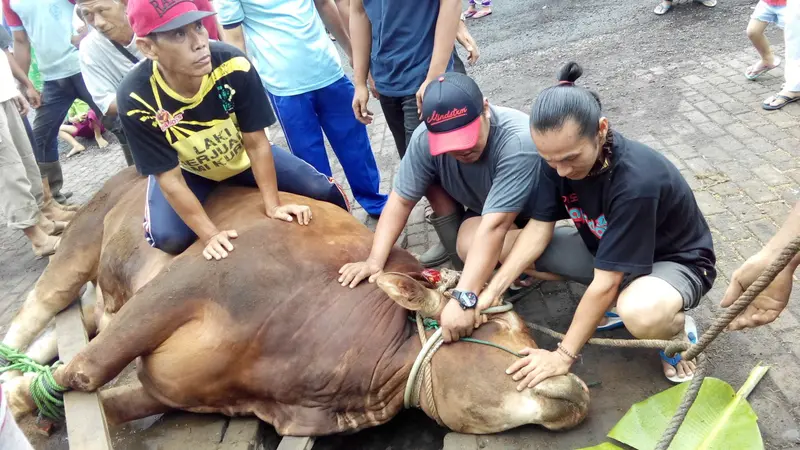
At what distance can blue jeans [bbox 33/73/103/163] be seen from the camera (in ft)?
19.3

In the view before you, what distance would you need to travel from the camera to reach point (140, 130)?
2.94 m

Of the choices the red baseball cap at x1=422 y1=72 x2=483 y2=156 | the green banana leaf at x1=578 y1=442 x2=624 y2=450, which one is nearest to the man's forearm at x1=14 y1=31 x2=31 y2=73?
the red baseball cap at x1=422 y1=72 x2=483 y2=156

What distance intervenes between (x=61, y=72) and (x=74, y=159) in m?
3.30

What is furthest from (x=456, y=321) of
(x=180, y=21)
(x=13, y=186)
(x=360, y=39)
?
(x=13, y=186)

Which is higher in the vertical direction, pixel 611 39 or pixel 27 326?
pixel 27 326

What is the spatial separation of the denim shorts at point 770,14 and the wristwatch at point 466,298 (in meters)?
4.43

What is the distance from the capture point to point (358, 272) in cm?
289

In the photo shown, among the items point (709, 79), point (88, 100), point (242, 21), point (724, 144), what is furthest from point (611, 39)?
point (88, 100)

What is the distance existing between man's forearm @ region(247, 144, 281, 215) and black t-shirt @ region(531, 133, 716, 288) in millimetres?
1403

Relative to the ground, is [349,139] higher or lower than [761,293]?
lower

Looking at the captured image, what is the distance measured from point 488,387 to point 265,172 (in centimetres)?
164

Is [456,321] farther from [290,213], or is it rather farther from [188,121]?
[188,121]

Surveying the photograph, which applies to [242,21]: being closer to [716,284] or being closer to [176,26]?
[176,26]

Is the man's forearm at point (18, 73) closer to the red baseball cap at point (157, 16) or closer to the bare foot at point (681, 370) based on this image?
the red baseball cap at point (157, 16)
